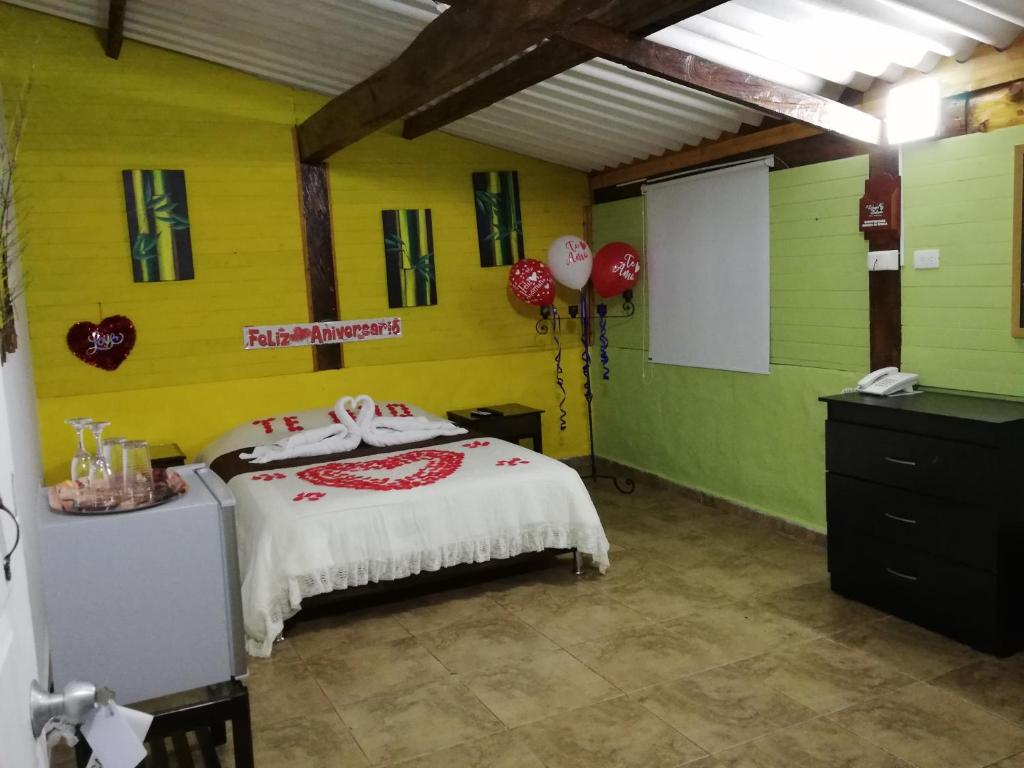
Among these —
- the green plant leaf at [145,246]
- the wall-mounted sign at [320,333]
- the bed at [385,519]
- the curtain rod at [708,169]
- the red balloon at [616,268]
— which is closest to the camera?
the bed at [385,519]

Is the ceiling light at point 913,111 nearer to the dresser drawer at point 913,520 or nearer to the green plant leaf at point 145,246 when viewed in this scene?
the dresser drawer at point 913,520

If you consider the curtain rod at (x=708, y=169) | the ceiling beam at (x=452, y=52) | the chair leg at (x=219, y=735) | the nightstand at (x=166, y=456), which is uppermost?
the ceiling beam at (x=452, y=52)

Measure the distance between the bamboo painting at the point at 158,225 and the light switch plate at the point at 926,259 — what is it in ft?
12.8

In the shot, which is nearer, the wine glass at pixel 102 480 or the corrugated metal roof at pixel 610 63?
the wine glass at pixel 102 480

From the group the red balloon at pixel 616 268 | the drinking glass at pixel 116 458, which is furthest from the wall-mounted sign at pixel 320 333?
the drinking glass at pixel 116 458

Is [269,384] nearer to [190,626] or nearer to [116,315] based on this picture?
[116,315]

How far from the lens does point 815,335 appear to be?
4.43 meters

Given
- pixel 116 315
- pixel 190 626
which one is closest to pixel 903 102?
pixel 190 626

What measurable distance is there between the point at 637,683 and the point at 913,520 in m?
1.25

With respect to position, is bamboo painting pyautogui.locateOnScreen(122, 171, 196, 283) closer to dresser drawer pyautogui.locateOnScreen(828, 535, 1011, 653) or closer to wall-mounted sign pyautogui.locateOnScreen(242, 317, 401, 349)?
wall-mounted sign pyautogui.locateOnScreen(242, 317, 401, 349)

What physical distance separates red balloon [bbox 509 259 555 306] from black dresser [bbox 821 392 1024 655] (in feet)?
7.64

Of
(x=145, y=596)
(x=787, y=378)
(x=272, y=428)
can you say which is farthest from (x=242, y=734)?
(x=787, y=378)

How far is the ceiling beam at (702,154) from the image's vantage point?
14.3ft

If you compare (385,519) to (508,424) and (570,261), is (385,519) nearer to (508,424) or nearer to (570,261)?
(508,424)
